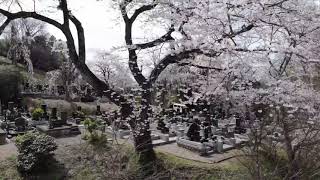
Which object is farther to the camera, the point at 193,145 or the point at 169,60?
the point at 193,145

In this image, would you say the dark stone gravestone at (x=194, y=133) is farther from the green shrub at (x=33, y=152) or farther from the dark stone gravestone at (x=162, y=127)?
the green shrub at (x=33, y=152)

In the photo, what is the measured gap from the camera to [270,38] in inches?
370

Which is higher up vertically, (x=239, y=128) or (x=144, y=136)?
(x=144, y=136)

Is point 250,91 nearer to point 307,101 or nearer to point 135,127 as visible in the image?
point 307,101

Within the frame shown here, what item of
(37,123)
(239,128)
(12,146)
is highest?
(37,123)

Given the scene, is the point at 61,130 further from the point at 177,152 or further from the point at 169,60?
the point at 169,60

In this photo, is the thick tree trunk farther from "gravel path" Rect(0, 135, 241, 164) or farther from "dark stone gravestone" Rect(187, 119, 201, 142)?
"dark stone gravestone" Rect(187, 119, 201, 142)

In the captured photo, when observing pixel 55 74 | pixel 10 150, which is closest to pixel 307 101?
→ pixel 10 150

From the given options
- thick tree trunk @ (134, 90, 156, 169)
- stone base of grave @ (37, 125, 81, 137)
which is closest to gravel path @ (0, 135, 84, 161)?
stone base of grave @ (37, 125, 81, 137)

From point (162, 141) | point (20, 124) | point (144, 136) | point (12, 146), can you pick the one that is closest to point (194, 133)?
point (162, 141)

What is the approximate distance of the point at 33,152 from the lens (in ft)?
37.4

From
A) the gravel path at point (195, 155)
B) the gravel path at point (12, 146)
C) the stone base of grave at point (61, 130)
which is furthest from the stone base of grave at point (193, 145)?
the stone base of grave at point (61, 130)

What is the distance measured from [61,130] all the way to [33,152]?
5.28 m

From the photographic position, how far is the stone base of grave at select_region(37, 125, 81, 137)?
16359mm
